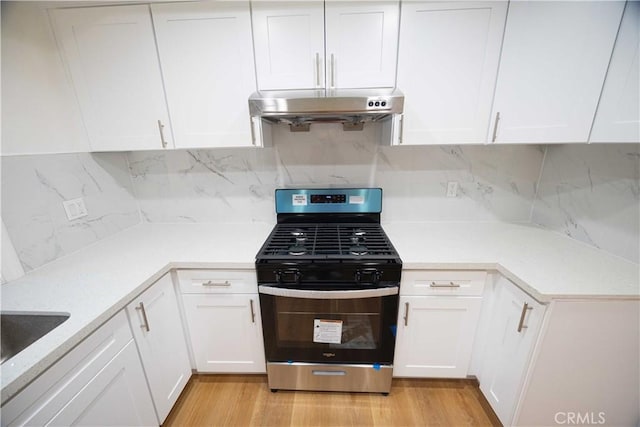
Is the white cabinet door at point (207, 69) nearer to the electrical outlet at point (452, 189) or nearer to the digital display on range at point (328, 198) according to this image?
the digital display on range at point (328, 198)

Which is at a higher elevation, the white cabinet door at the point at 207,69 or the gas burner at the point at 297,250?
the white cabinet door at the point at 207,69

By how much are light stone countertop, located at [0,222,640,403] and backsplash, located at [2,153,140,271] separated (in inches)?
3.3

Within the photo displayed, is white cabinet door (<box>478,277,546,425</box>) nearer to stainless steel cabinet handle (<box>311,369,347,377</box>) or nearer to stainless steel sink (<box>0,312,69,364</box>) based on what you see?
stainless steel cabinet handle (<box>311,369,347,377</box>)

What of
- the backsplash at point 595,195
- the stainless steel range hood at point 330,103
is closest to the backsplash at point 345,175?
the backsplash at point 595,195

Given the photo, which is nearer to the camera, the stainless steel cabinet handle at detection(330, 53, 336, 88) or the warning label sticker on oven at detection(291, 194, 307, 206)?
the stainless steel cabinet handle at detection(330, 53, 336, 88)

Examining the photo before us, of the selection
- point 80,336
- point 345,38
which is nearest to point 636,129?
point 345,38

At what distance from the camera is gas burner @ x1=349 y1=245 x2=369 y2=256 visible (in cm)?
122

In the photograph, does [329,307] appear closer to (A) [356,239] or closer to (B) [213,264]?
(A) [356,239]

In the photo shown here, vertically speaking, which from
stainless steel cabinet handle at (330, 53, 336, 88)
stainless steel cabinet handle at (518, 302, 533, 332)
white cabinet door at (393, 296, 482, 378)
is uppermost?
stainless steel cabinet handle at (330, 53, 336, 88)

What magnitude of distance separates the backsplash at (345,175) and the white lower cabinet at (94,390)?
97 cm

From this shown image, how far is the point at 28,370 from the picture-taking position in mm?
629

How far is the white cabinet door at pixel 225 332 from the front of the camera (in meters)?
1.30

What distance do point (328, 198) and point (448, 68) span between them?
37.6 inches

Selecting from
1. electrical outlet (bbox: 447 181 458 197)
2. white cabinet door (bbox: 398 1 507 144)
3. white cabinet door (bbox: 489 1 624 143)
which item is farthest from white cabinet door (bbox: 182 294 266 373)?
white cabinet door (bbox: 489 1 624 143)
